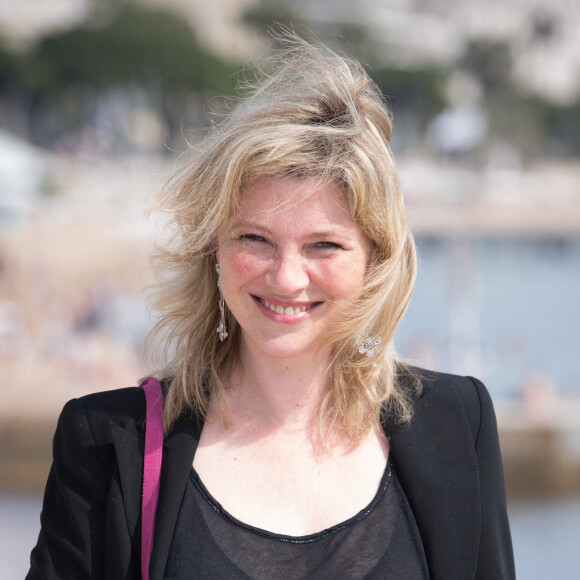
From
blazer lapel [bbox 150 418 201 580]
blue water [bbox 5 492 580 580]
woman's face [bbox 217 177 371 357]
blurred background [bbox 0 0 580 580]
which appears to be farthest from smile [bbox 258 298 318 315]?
blue water [bbox 5 492 580 580]

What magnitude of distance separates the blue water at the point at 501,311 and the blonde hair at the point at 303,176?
1344cm

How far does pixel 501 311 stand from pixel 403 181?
17.7 m

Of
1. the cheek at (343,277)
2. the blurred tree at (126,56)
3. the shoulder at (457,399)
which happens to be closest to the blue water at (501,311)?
the blurred tree at (126,56)

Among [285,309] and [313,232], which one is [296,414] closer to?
[285,309]

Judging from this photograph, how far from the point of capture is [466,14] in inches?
1640

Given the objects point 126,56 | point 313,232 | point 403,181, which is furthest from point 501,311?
point 313,232

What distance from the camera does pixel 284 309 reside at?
1.69 m

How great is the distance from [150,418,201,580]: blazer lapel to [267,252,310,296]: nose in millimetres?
325

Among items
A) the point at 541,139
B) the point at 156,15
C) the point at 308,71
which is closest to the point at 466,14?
the point at 541,139

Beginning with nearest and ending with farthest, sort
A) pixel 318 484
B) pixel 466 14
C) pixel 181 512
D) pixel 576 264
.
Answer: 1. pixel 181 512
2. pixel 318 484
3. pixel 576 264
4. pixel 466 14

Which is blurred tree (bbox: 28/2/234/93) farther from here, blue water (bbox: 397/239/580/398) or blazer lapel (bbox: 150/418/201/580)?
blazer lapel (bbox: 150/418/201/580)

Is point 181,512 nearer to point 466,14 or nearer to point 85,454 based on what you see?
point 85,454

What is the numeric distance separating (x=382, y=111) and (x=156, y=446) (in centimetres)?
75

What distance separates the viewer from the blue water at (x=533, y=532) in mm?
10664
